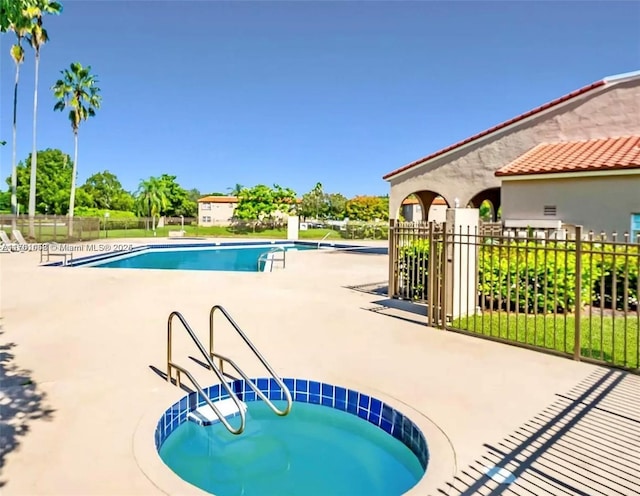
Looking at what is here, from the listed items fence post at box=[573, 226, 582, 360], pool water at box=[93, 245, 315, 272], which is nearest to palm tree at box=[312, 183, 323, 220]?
pool water at box=[93, 245, 315, 272]

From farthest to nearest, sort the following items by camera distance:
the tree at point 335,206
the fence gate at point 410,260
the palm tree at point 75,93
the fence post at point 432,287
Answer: the tree at point 335,206 < the palm tree at point 75,93 < the fence gate at point 410,260 < the fence post at point 432,287

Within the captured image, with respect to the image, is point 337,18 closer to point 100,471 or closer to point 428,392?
point 428,392

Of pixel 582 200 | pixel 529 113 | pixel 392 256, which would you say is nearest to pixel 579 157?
pixel 582 200

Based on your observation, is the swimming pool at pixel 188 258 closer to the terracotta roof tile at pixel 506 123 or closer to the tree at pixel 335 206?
the terracotta roof tile at pixel 506 123

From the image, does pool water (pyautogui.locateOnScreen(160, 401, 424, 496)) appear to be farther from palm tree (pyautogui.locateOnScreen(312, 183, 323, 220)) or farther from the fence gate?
palm tree (pyautogui.locateOnScreen(312, 183, 323, 220))

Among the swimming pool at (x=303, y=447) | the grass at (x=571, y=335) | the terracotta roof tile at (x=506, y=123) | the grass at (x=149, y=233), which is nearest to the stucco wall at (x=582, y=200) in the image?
the terracotta roof tile at (x=506, y=123)

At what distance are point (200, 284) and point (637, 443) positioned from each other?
10901 mm

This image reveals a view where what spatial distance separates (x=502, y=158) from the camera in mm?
13961

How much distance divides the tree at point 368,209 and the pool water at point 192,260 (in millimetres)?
30605

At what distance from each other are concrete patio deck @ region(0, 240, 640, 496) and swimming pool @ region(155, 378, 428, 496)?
0.21 metres

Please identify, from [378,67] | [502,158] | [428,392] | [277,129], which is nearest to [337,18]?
[378,67]

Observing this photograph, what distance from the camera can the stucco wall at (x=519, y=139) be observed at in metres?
12.2

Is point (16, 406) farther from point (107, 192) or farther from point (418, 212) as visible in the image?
point (107, 192)

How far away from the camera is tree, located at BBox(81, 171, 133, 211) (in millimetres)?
74000
